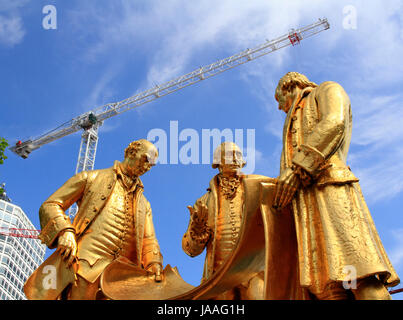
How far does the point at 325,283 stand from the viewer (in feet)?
Result: 13.4

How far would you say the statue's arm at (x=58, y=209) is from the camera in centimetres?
619

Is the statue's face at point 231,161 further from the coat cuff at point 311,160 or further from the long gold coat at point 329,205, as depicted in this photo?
the coat cuff at point 311,160

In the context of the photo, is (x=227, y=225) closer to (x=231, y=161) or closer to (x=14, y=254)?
(x=231, y=161)

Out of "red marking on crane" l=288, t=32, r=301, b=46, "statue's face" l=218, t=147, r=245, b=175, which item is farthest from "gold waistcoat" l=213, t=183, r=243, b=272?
"red marking on crane" l=288, t=32, r=301, b=46

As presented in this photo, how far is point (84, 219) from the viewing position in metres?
6.55

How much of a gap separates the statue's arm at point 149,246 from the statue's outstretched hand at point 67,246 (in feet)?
3.73

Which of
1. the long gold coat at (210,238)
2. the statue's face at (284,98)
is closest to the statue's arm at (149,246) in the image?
the long gold coat at (210,238)

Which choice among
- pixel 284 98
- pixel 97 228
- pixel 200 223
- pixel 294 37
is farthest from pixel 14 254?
pixel 284 98

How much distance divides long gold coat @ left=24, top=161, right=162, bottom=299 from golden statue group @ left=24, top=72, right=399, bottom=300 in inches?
0.6

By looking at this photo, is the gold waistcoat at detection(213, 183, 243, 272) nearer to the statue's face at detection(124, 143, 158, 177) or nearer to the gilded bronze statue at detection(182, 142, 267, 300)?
the gilded bronze statue at detection(182, 142, 267, 300)

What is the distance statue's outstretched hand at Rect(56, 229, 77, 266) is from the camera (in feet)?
19.6

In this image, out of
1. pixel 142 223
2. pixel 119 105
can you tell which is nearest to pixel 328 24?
pixel 119 105
